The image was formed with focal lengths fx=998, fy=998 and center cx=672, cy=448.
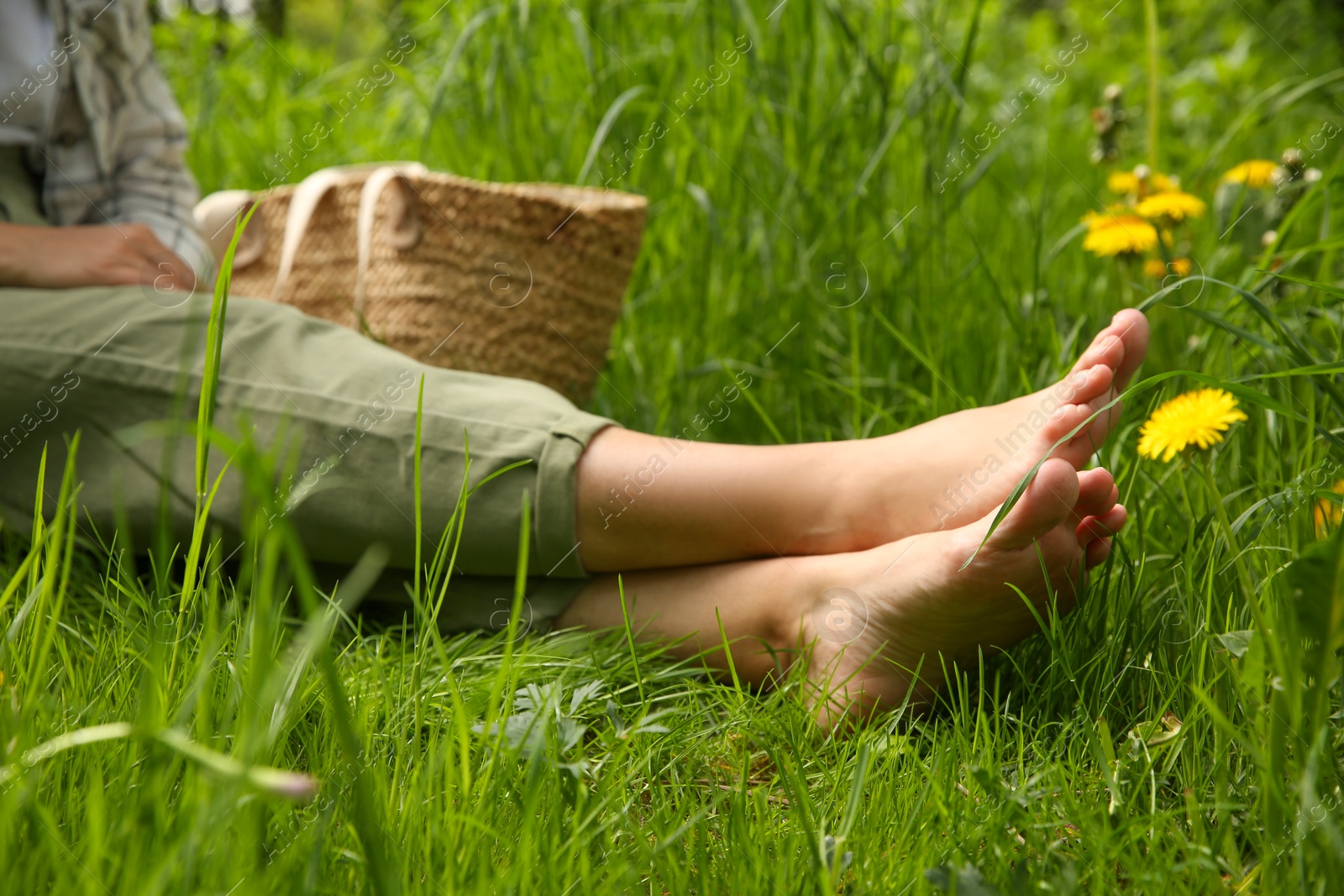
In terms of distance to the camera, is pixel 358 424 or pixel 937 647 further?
pixel 358 424

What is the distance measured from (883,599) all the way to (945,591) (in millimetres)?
72

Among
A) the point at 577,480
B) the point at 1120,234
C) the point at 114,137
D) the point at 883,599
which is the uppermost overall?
the point at 114,137

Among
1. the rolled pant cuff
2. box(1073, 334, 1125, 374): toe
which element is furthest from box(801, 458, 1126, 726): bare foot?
the rolled pant cuff

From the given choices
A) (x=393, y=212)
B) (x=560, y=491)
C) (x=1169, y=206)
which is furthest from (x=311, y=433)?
(x=1169, y=206)

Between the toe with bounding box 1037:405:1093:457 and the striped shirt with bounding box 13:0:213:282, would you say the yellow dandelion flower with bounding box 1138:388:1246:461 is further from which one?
the striped shirt with bounding box 13:0:213:282

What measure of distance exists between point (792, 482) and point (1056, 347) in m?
0.58

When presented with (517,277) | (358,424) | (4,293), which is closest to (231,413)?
(358,424)

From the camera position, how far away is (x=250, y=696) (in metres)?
0.64

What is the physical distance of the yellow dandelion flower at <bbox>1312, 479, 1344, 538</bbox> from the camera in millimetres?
874

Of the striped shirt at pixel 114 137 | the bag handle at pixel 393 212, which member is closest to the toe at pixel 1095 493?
the bag handle at pixel 393 212

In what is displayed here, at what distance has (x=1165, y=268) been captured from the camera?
1.45m

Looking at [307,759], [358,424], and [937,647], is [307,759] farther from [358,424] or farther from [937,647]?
[937,647]

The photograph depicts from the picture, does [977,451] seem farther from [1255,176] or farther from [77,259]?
[77,259]

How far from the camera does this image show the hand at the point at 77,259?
1214mm
